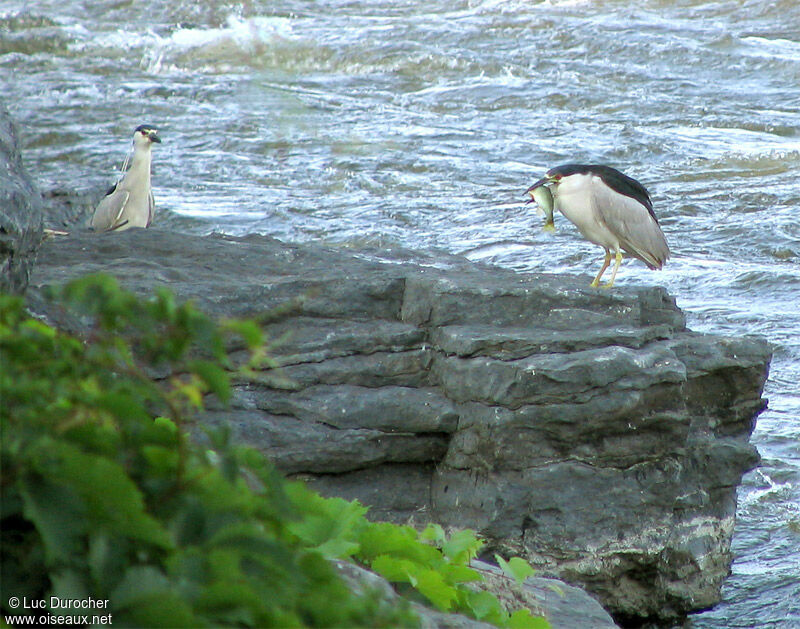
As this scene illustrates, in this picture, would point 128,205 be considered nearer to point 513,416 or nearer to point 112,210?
point 112,210

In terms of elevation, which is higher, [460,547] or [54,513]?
[54,513]

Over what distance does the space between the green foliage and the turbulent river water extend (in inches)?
152

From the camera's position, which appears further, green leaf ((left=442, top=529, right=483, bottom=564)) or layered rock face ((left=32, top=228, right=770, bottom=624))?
layered rock face ((left=32, top=228, right=770, bottom=624))

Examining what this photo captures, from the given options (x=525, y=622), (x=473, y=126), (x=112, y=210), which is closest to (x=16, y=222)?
(x=525, y=622)

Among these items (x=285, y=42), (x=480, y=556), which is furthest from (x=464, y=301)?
(x=285, y=42)

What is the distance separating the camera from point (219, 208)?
1054cm

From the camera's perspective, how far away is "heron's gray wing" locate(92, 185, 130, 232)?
24.8 feet

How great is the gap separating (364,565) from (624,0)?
1811 centimetres

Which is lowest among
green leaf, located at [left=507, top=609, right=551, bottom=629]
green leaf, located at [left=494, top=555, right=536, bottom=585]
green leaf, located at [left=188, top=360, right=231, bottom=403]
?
A: green leaf, located at [left=494, top=555, right=536, bottom=585]

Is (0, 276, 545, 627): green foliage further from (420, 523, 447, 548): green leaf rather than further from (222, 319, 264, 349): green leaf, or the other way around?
(420, 523, 447, 548): green leaf

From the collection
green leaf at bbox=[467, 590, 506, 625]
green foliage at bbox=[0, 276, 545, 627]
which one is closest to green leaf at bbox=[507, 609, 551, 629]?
green leaf at bbox=[467, 590, 506, 625]

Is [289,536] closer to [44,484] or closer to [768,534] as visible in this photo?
[44,484]

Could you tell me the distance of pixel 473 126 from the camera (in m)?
13.8

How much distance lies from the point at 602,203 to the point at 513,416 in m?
2.95
